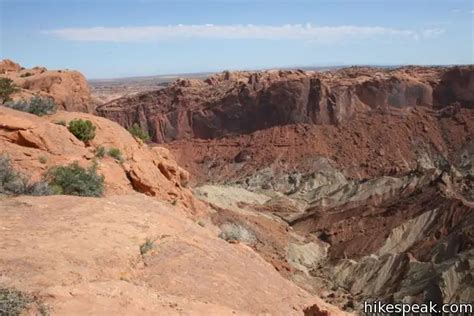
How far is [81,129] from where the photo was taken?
19.0m

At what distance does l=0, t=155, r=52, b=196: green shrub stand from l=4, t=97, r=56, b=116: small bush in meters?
6.70

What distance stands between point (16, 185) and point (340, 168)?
49485 mm

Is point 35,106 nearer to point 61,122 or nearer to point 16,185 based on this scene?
point 61,122

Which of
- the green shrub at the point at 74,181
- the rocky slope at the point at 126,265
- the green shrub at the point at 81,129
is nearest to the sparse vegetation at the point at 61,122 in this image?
the green shrub at the point at 81,129

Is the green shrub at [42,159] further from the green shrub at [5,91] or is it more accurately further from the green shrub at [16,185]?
the green shrub at [5,91]

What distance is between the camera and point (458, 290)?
2392cm

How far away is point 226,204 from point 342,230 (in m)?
10.2

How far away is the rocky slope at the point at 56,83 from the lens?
110 feet

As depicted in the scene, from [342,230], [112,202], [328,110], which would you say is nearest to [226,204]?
[342,230]

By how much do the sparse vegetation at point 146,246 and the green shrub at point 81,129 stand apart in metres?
9.86

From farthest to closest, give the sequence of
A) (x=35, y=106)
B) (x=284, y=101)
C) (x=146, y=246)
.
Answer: (x=284, y=101), (x=35, y=106), (x=146, y=246)

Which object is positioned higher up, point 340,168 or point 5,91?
point 5,91

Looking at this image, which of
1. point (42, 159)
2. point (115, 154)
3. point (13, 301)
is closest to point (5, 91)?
point (115, 154)

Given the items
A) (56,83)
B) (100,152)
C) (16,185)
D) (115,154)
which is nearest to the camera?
(16,185)
